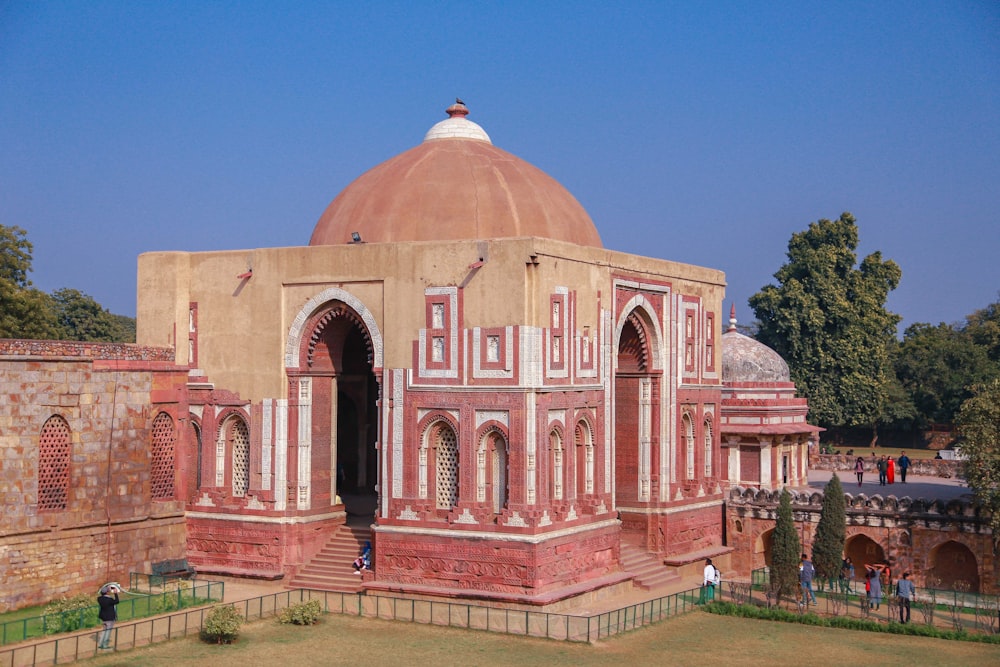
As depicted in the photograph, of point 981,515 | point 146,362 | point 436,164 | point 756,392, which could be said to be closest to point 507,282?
point 436,164

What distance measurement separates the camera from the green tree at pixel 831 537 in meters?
28.3

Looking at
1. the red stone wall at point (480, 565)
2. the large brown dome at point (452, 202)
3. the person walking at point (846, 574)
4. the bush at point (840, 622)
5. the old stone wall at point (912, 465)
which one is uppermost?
the large brown dome at point (452, 202)

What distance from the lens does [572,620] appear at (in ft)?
75.2

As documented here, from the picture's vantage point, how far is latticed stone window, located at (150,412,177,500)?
26781 mm

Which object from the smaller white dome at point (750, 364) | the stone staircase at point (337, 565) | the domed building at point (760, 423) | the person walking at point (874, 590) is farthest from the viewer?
the smaller white dome at point (750, 364)

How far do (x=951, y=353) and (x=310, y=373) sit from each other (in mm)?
46960

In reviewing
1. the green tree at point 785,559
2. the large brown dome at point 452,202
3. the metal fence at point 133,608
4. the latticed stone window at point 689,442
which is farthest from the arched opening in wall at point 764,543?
the metal fence at point 133,608

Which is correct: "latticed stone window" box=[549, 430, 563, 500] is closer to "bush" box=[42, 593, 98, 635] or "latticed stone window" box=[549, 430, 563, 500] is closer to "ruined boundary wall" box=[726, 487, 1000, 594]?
"ruined boundary wall" box=[726, 487, 1000, 594]

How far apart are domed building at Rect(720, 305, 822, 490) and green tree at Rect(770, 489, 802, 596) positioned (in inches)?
354

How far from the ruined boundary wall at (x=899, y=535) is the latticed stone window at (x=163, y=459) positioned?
14625mm

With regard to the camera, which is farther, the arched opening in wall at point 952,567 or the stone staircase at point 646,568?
the arched opening in wall at point 952,567

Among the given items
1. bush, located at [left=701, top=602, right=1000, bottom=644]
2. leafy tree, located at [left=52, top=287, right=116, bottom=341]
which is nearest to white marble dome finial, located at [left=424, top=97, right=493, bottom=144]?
bush, located at [left=701, top=602, right=1000, bottom=644]

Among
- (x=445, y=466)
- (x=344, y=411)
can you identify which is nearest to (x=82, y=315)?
(x=344, y=411)

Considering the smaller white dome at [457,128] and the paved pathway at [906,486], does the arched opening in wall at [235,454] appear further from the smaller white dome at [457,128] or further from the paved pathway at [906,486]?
the paved pathway at [906,486]
